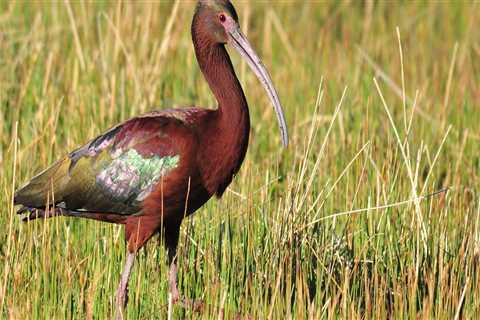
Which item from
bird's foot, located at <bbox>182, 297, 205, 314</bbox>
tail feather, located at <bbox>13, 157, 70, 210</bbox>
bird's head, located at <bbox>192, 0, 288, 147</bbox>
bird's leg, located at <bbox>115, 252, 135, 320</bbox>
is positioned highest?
bird's head, located at <bbox>192, 0, 288, 147</bbox>

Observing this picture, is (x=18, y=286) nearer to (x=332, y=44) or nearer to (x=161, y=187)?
(x=161, y=187)

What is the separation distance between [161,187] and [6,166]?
154 cm

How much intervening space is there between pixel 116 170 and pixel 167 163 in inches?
13.5

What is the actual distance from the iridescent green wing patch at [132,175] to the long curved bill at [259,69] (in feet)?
1.70

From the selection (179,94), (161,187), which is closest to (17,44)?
(179,94)

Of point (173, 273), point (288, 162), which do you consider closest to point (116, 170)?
point (173, 273)

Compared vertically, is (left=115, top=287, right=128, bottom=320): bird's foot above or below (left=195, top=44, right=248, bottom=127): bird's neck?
below

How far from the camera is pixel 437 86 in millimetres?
9273

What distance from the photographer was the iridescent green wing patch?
5.41 meters

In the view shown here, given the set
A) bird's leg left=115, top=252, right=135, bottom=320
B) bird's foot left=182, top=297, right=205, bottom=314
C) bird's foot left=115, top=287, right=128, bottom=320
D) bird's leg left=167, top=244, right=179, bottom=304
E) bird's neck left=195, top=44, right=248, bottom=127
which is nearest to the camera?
bird's foot left=115, top=287, right=128, bottom=320

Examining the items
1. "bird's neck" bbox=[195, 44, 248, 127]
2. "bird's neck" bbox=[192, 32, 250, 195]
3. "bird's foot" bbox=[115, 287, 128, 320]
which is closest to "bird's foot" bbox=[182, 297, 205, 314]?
"bird's foot" bbox=[115, 287, 128, 320]

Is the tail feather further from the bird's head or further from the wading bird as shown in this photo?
the bird's head

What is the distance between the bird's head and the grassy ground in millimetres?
247

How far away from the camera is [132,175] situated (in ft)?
18.1
